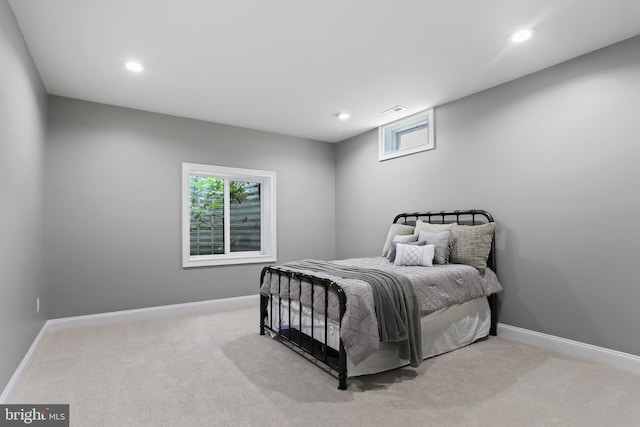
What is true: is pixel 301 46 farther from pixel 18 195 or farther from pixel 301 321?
pixel 18 195

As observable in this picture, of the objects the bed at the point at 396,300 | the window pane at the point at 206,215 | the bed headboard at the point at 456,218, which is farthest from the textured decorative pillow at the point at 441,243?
the window pane at the point at 206,215

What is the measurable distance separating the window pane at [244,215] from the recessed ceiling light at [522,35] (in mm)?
3863

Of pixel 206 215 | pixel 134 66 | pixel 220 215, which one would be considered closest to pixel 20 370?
pixel 134 66

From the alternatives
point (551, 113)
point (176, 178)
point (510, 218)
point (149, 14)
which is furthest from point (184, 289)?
point (551, 113)

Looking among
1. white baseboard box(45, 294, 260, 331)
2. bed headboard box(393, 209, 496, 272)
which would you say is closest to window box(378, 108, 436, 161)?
bed headboard box(393, 209, 496, 272)

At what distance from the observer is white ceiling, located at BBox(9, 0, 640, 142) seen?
7.64 ft

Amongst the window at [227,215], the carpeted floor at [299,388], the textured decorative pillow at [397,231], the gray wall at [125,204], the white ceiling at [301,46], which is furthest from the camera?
the window at [227,215]

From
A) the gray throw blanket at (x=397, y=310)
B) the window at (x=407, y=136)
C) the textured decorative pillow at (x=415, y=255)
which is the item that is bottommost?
the gray throw blanket at (x=397, y=310)

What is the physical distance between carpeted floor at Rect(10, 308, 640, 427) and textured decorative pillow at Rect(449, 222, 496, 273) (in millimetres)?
803

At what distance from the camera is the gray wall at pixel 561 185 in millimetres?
2713

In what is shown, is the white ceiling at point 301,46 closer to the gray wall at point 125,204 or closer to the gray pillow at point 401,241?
the gray wall at point 125,204

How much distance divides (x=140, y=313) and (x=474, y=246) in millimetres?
3950

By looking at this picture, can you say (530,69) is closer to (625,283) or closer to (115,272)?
(625,283)

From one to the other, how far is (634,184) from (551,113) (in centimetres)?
92
